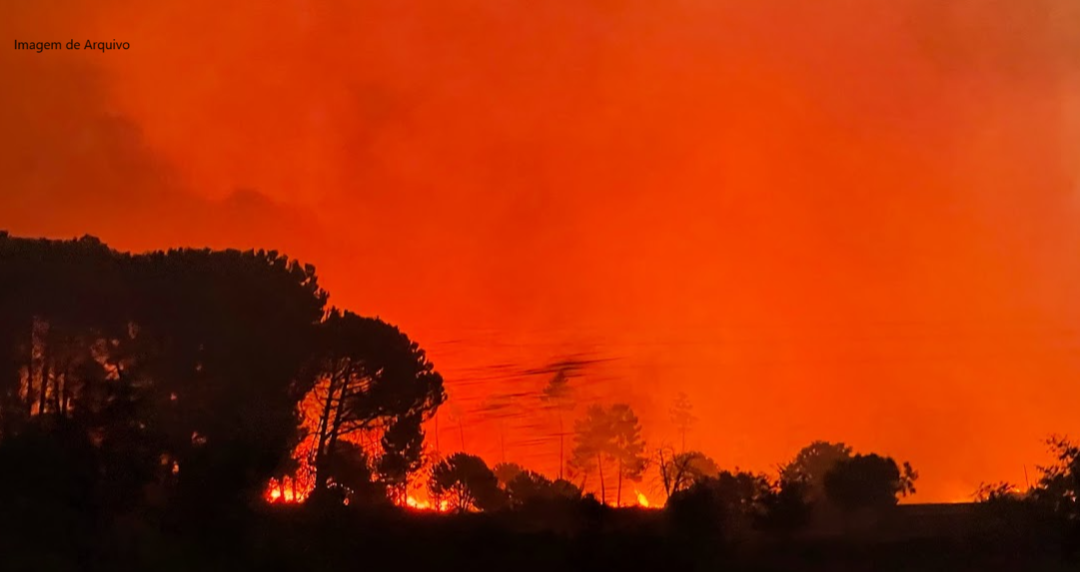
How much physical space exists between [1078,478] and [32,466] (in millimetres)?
15893

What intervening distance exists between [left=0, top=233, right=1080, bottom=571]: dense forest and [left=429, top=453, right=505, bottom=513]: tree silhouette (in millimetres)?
32

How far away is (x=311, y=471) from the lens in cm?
1499

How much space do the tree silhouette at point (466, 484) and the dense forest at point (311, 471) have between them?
3 cm

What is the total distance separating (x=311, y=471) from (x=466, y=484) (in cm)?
237

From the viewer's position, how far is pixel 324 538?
14.2 metres

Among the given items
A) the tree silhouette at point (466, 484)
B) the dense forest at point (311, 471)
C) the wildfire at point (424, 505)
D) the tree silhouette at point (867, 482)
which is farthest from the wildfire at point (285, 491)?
the tree silhouette at point (867, 482)

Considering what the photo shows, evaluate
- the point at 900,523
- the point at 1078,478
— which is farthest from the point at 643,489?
the point at 1078,478

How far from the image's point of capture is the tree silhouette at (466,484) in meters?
15.4

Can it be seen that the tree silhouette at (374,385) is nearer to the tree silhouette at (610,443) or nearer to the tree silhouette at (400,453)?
the tree silhouette at (400,453)

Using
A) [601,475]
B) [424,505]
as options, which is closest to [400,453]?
[424,505]

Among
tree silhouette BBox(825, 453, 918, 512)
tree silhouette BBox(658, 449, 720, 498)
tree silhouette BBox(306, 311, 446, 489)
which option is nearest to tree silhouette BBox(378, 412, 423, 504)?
tree silhouette BBox(306, 311, 446, 489)

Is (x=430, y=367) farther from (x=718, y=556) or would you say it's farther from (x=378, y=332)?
(x=718, y=556)

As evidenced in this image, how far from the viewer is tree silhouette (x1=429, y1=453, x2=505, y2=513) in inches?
608

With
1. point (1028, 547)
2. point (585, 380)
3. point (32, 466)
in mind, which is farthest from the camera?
point (585, 380)
